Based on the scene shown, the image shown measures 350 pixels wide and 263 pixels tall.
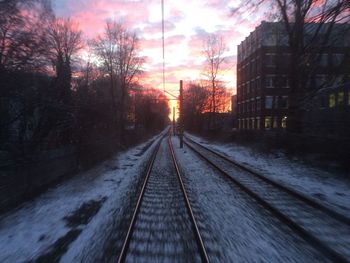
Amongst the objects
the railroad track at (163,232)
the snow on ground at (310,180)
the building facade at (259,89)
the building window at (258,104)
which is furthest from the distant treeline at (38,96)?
the building window at (258,104)

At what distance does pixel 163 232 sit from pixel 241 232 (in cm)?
160

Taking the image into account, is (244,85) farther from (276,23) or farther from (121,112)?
(276,23)

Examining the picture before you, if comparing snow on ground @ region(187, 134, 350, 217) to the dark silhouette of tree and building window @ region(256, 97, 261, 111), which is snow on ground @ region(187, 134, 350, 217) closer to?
building window @ region(256, 97, 261, 111)

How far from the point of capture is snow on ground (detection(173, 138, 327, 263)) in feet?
20.9

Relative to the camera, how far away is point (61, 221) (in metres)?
9.10

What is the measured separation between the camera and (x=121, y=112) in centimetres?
4200

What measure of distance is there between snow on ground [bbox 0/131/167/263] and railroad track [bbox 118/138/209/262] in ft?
2.39

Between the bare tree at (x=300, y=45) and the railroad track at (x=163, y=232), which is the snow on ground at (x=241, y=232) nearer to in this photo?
the railroad track at (x=163, y=232)

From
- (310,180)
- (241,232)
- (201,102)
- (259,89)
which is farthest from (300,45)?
(201,102)

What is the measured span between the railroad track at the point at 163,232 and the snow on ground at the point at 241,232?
0.25 metres

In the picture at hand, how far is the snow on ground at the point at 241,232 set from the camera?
636 cm

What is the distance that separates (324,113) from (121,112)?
23146 millimetres

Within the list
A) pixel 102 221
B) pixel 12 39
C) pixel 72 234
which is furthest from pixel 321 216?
pixel 12 39

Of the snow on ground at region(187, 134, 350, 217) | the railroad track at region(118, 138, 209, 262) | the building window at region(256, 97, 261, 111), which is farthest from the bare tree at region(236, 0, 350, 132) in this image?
the building window at region(256, 97, 261, 111)
